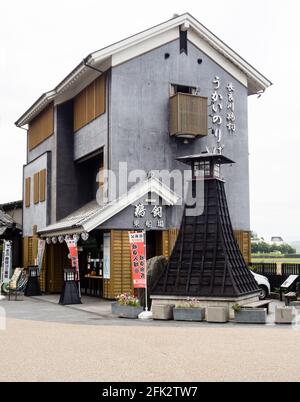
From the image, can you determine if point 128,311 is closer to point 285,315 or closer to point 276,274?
point 285,315

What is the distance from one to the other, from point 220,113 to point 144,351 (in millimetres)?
17329

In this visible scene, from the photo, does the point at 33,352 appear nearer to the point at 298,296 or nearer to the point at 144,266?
the point at 144,266

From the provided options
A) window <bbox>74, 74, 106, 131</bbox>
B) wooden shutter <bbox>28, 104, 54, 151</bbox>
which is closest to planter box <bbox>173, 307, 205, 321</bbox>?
window <bbox>74, 74, 106, 131</bbox>

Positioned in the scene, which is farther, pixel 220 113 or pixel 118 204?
pixel 220 113

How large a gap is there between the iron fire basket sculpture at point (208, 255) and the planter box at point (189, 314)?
674 mm

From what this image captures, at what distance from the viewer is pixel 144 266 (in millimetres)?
17391

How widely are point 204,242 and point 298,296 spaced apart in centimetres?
457

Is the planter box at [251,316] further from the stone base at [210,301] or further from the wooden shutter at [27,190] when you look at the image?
the wooden shutter at [27,190]

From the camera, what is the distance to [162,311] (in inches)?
613

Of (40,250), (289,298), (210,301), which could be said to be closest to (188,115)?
(289,298)

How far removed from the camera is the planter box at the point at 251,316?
48.3 feet

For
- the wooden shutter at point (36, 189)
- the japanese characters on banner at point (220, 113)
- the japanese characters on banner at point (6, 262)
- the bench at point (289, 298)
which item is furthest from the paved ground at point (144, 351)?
the wooden shutter at point (36, 189)

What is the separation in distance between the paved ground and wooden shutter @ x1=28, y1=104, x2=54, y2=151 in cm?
1464

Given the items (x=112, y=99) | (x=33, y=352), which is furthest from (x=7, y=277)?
(x=33, y=352)
